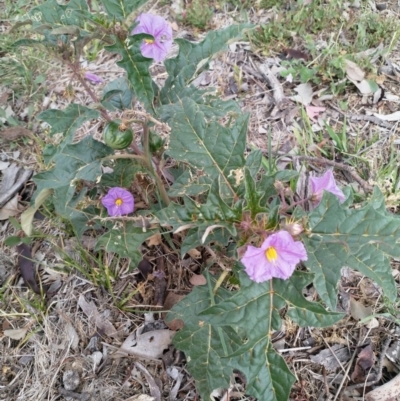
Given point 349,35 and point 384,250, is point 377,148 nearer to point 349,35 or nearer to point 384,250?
point 349,35

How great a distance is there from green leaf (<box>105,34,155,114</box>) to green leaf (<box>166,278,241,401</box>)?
2.46 feet

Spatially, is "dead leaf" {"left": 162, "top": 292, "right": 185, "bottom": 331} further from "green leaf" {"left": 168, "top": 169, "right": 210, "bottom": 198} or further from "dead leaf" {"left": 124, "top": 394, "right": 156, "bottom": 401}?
"green leaf" {"left": 168, "top": 169, "right": 210, "bottom": 198}

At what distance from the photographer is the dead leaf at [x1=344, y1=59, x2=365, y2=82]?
2674 mm

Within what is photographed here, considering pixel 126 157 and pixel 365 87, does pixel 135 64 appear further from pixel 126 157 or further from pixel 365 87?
pixel 365 87

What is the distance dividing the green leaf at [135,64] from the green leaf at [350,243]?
650 mm

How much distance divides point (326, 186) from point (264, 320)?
537 mm

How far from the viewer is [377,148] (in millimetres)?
2453

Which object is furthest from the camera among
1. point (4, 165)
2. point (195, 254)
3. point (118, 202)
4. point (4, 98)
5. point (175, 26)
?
point (175, 26)

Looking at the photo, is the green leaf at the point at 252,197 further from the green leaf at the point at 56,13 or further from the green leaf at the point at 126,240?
the green leaf at the point at 56,13

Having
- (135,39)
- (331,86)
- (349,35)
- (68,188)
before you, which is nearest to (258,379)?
(68,188)

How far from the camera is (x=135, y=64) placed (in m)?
1.47

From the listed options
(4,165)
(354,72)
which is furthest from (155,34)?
(354,72)

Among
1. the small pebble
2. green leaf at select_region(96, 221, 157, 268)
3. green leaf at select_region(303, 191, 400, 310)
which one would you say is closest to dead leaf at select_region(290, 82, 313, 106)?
green leaf at select_region(96, 221, 157, 268)

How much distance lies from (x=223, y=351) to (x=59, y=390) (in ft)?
2.36
